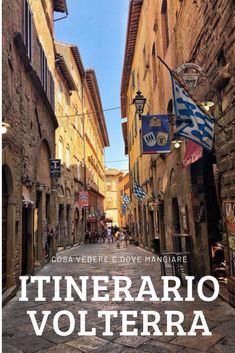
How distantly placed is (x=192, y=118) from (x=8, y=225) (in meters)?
5.03

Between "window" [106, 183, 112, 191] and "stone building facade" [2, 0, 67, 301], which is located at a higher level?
"window" [106, 183, 112, 191]

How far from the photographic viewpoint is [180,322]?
5.88m

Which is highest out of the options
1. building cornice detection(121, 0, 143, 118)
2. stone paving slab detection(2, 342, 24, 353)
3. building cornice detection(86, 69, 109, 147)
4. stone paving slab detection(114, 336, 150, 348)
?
building cornice detection(86, 69, 109, 147)

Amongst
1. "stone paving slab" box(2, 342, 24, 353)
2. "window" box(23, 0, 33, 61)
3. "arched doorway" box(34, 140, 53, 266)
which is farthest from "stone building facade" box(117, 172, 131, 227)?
"stone paving slab" box(2, 342, 24, 353)

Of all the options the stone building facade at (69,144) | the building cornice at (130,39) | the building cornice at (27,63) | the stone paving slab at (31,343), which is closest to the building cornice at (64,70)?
the stone building facade at (69,144)

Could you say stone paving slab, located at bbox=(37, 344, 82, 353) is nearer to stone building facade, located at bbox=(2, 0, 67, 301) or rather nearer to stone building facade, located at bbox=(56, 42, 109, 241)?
stone building facade, located at bbox=(2, 0, 67, 301)

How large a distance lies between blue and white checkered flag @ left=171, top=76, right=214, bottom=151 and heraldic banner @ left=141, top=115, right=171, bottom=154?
5236 millimetres

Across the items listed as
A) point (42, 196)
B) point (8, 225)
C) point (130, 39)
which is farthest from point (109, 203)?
point (8, 225)

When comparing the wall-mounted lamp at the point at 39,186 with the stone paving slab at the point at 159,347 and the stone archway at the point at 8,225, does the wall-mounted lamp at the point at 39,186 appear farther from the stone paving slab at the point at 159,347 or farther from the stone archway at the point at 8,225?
the stone paving slab at the point at 159,347

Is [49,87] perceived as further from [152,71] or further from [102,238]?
[102,238]

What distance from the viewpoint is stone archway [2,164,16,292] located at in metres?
8.24

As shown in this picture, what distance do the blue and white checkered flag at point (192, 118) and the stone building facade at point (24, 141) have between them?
3.75 meters

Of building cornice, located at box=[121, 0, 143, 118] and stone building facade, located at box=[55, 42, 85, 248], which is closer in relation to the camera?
building cornice, located at box=[121, 0, 143, 118]

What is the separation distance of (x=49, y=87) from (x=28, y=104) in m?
4.89
